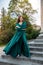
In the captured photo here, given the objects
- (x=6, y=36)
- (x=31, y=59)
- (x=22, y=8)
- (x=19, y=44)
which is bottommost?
(x=6, y=36)

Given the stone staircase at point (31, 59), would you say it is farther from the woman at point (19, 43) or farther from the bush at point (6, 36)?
the bush at point (6, 36)

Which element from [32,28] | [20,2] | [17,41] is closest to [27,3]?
[20,2]

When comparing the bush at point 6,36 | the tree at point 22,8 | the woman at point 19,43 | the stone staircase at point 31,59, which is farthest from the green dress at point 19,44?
the tree at point 22,8

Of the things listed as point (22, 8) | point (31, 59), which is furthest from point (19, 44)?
point (22, 8)

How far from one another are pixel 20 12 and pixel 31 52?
30.4 ft

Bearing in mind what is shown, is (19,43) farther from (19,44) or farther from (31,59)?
(31,59)

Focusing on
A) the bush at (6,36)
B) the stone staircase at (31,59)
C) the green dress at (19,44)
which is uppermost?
the green dress at (19,44)

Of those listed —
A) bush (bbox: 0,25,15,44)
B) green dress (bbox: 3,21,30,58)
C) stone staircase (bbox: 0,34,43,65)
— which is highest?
green dress (bbox: 3,21,30,58)

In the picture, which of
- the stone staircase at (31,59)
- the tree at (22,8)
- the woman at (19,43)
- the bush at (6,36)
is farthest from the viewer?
the tree at (22,8)

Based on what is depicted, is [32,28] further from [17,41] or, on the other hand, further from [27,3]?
[17,41]

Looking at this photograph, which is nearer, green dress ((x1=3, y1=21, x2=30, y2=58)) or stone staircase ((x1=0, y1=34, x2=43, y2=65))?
stone staircase ((x1=0, y1=34, x2=43, y2=65))

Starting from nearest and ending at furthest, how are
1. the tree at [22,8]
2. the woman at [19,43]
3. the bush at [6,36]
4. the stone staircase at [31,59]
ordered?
the stone staircase at [31,59] < the woman at [19,43] < the bush at [6,36] < the tree at [22,8]

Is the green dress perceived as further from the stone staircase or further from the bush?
the bush

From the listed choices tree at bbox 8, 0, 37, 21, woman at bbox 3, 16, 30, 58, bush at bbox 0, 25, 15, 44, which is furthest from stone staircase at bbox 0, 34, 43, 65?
tree at bbox 8, 0, 37, 21
